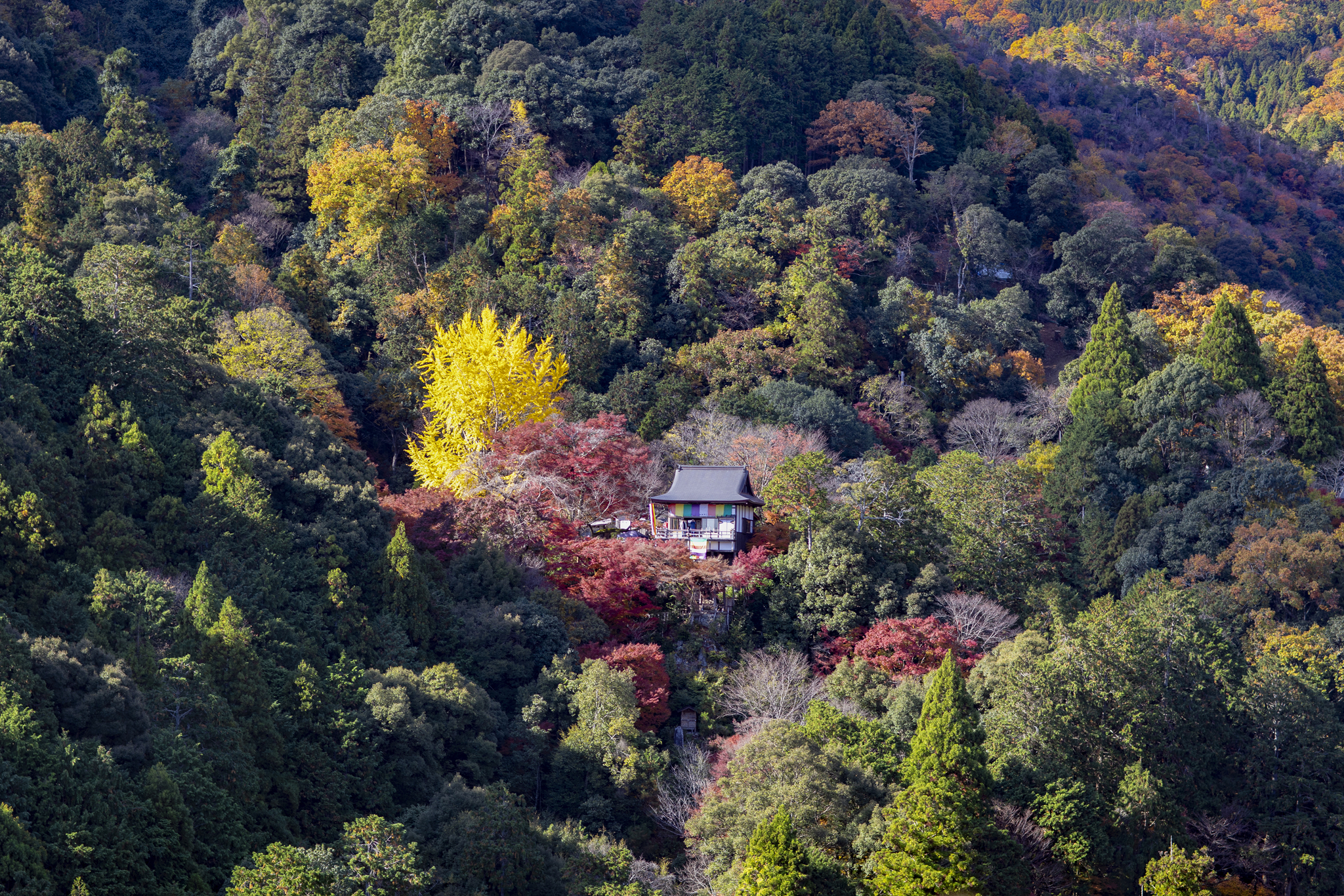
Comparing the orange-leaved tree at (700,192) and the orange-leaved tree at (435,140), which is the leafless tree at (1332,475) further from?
the orange-leaved tree at (435,140)

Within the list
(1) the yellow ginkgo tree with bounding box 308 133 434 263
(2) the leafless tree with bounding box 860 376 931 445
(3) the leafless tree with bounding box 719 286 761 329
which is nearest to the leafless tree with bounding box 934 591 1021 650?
(2) the leafless tree with bounding box 860 376 931 445

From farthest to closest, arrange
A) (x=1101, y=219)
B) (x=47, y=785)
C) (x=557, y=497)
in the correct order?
1. (x=1101, y=219)
2. (x=557, y=497)
3. (x=47, y=785)

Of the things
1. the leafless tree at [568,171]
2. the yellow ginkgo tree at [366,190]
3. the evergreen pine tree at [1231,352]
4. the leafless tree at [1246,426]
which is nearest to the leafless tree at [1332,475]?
the leafless tree at [1246,426]

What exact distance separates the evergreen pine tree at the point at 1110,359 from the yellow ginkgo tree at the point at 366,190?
24.3 m

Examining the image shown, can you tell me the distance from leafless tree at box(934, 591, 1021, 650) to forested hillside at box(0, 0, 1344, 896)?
116mm

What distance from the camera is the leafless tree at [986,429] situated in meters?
51.9

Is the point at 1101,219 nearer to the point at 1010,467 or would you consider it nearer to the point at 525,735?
the point at 1010,467

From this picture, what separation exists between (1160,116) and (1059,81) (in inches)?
255

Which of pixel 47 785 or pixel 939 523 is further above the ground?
pixel 47 785

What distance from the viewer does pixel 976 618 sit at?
40.0 metres

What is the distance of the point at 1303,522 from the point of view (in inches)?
1748

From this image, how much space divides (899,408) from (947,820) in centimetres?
2371

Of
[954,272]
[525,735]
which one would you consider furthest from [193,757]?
[954,272]

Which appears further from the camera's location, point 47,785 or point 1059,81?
point 1059,81
